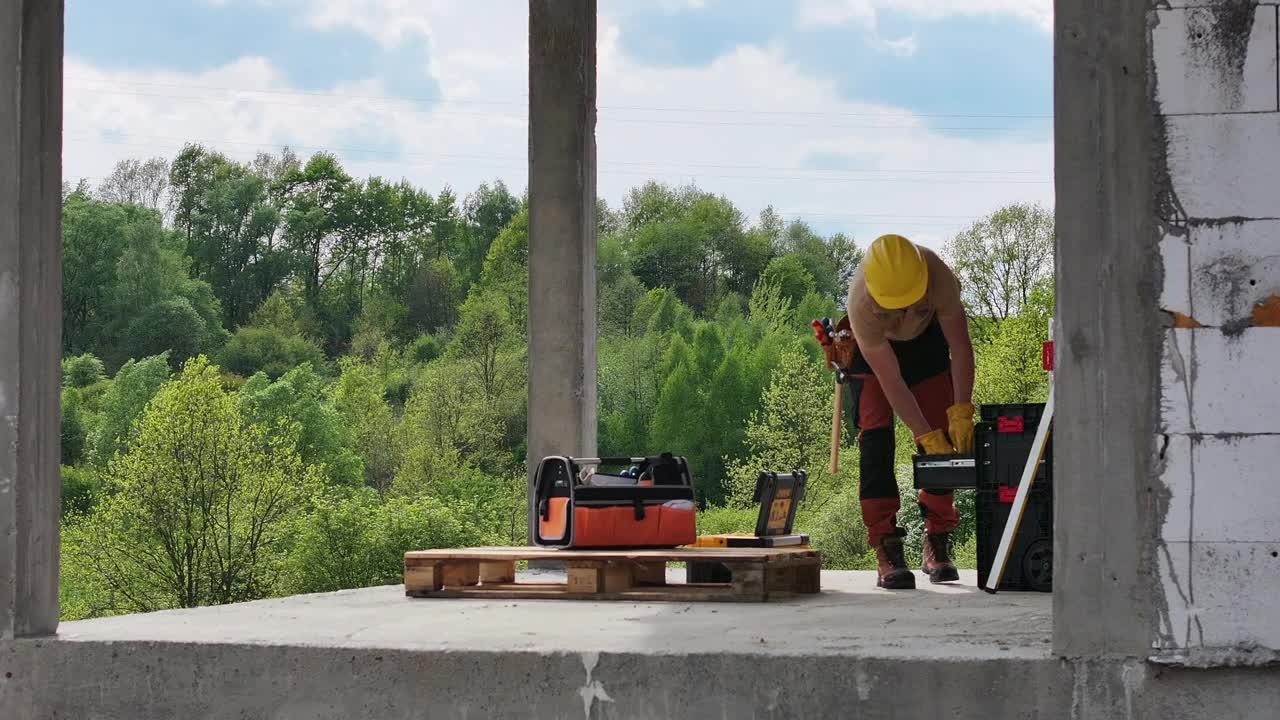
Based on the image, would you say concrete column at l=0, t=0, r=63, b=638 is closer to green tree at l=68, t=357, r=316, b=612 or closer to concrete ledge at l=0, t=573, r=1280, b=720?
concrete ledge at l=0, t=573, r=1280, b=720

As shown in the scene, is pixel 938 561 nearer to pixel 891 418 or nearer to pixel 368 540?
pixel 891 418

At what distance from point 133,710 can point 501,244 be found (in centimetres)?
7017

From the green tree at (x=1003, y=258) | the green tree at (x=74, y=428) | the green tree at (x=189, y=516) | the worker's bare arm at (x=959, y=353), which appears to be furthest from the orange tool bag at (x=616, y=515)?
the green tree at (x=74, y=428)

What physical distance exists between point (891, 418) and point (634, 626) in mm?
2751

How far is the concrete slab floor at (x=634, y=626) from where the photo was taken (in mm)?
4875

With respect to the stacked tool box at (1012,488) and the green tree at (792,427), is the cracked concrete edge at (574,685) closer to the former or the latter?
the stacked tool box at (1012,488)

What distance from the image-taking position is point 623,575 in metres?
6.87

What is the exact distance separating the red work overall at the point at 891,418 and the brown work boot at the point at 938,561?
6 centimetres

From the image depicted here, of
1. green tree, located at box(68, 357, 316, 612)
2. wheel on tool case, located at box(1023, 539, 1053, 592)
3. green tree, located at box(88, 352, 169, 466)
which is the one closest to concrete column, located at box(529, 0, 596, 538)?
wheel on tool case, located at box(1023, 539, 1053, 592)

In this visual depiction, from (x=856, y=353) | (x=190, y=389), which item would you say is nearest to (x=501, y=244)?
(x=190, y=389)

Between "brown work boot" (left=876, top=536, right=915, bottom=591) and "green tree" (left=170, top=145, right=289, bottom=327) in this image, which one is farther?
"green tree" (left=170, top=145, right=289, bottom=327)

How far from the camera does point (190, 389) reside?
2103 inches

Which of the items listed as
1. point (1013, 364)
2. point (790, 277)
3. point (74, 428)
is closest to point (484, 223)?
point (790, 277)

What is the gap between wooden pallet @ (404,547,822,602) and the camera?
21.7ft
